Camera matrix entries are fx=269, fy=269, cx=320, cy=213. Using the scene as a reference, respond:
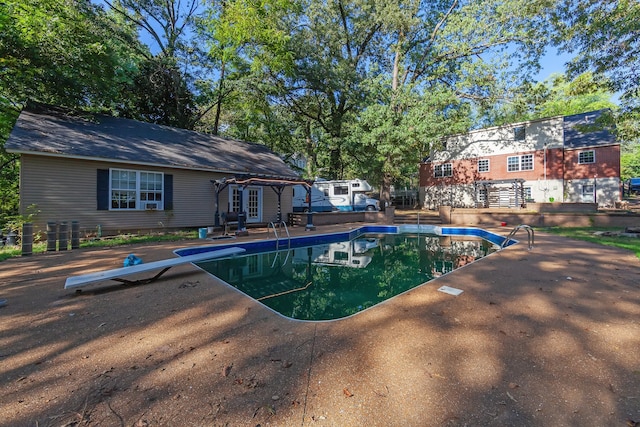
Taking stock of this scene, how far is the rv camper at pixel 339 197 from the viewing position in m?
18.5

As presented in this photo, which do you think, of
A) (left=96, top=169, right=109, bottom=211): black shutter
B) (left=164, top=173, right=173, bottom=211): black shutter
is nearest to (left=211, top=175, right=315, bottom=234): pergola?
(left=164, top=173, right=173, bottom=211): black shutter

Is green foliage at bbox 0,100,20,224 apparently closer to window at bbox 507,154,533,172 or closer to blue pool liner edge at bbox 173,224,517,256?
blue pool liner edge at bbox 173,224,517,256

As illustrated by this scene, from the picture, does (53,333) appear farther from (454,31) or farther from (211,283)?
(454,31)

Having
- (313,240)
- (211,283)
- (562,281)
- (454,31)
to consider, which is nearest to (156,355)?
(211,283)

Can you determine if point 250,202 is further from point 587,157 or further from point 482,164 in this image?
point 587,157

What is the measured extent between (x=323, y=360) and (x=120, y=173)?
36.2 feet

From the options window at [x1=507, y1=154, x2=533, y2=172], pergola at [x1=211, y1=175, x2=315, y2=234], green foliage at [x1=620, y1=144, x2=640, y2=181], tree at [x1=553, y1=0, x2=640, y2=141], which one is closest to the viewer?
tree at [x1=553, y1=0, x2=640, y2=141]

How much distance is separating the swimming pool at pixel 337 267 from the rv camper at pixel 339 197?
19.7ft

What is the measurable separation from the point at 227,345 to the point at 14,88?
15.6 metres

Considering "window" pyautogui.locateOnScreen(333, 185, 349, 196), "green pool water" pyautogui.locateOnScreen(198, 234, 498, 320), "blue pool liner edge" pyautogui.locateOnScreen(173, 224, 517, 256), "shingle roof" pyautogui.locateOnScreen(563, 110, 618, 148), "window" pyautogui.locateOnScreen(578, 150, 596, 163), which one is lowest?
"green pool water" pyautogui.locateOnScreen(198, 234, 498, 320)

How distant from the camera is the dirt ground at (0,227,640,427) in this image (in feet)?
5.98

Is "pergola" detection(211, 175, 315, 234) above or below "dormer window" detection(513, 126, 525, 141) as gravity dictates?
below

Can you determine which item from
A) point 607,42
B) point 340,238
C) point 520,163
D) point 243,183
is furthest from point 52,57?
point 520,163

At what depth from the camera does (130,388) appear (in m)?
2.08
